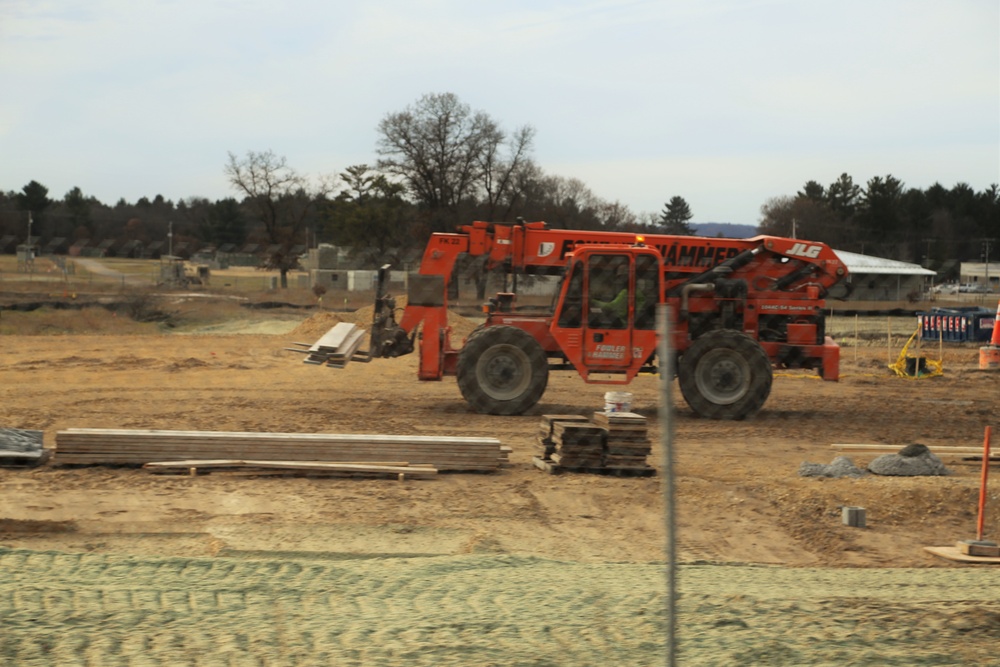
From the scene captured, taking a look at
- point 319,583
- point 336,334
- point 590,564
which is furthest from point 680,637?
point 336,334

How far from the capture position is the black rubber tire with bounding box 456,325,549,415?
15570 mm

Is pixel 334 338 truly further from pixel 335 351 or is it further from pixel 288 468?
pixel 288 468

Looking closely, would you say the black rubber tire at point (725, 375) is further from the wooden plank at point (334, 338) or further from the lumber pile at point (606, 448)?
the wooden plank at point (334, 338)

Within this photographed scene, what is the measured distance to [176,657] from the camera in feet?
19.3

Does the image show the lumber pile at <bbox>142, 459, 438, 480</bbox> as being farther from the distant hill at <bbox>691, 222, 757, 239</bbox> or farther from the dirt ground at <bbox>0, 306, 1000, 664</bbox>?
the distant hill at <bbox>691, 222, 757, 239</bbox>

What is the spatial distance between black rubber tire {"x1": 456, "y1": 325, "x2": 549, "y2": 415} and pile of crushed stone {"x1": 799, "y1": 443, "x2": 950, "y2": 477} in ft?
15.3

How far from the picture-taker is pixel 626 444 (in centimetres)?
1170

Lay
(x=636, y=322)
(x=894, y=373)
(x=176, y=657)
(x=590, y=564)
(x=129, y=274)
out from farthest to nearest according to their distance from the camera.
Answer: (x=129, y=274) < (x=894, y=373) < (x=636, y=322) < (x=590, y=564) < (x=176, y=657)

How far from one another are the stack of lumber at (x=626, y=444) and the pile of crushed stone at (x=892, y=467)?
189 cm

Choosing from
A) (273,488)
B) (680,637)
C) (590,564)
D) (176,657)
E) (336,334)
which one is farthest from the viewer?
(336,334)

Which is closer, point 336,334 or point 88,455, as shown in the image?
point 88,455

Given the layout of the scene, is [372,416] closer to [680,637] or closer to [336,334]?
[336,334]

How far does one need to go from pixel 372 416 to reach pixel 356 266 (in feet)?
151

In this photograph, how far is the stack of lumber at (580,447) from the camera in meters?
11.6
